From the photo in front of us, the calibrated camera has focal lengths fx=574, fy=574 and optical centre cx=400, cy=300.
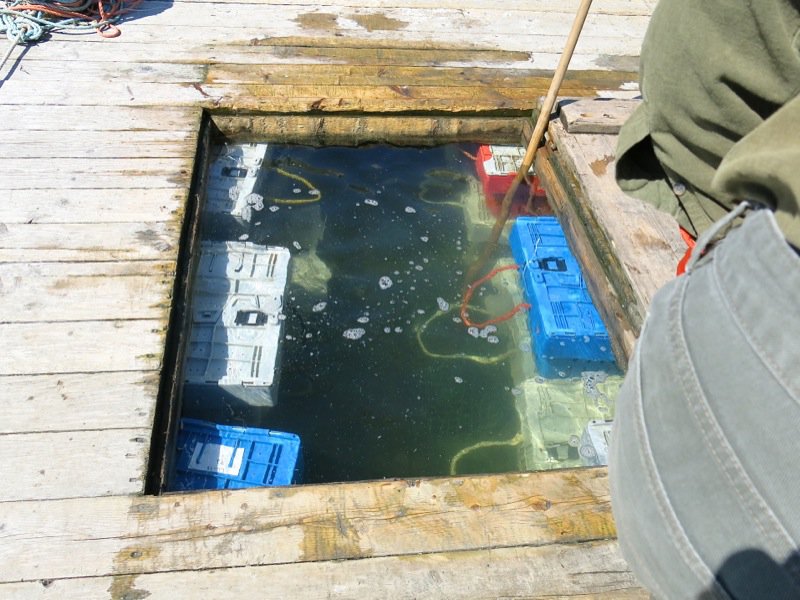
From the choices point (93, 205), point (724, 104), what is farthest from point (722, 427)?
point (93, 205)

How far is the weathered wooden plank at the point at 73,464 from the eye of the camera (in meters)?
1.85

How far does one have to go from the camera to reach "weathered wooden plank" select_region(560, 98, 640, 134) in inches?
133

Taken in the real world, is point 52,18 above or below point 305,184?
above

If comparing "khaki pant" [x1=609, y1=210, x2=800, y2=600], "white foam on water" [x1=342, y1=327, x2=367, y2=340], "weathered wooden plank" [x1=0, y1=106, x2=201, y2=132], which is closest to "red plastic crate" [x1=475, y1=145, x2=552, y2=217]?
"white foam on water" [x1=342, y1=327, x2=367, y2=340]

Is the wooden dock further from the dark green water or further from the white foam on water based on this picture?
the white foam on water

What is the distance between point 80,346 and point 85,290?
1.00 feet

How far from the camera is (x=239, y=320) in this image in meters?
2.80

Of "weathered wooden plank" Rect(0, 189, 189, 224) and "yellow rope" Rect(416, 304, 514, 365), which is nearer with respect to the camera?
"weathered wooden plank" Rect(0, 189, 189, 224)

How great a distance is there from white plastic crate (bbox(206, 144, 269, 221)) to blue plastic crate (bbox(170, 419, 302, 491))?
1445 mm

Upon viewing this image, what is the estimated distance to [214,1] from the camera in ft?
14.4

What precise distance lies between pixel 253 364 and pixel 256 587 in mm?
1133

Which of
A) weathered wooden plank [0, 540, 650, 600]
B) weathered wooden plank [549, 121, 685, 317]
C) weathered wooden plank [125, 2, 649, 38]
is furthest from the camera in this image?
weathered wooden plank [125, 2, 649, 38]

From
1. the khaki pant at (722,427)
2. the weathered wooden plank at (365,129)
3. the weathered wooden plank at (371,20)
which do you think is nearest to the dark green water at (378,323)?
the weathered wooden plank at (365,129)

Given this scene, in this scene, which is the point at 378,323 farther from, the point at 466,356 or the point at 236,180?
the point at 236,180
